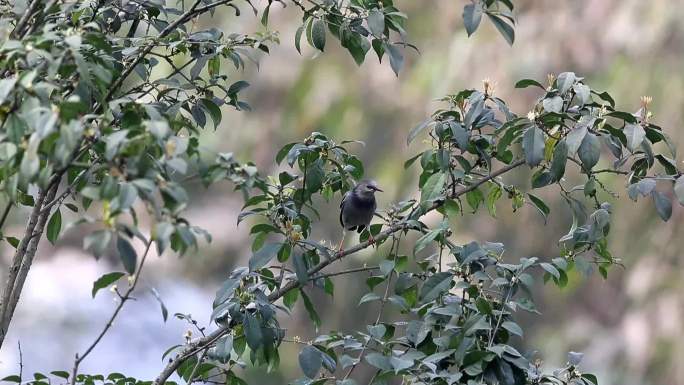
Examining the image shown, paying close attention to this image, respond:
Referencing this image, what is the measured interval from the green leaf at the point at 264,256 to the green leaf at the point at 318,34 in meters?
0.52

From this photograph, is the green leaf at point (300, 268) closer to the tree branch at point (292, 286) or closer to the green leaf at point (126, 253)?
the tree branch at point (292, 286)

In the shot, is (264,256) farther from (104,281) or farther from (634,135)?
(634,135)

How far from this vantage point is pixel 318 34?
256cm

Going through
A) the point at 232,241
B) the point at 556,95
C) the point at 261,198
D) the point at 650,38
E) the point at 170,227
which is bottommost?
the point at 170,227

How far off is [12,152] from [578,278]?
5129 millimetres

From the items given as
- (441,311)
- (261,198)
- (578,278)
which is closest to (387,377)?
(441,311)

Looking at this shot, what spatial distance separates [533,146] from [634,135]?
0.75 ft

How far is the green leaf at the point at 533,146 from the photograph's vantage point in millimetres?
2215

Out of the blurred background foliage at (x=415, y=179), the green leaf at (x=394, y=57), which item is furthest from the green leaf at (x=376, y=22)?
the blurred background foliage at (x=415, y=179)

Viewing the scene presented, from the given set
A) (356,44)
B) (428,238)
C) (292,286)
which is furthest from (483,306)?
(356,44)

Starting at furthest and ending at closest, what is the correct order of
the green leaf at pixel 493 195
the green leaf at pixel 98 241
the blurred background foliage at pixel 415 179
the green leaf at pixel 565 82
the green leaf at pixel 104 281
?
the blurred background foliage at pixel 415 179 < the green leaf at pixel 493 195 < the green leaf at pixel 565 82 < the green leaf at pixel 104 281 < the green leaf at pixel 98 241

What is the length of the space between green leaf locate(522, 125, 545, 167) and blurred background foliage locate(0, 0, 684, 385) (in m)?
3.46

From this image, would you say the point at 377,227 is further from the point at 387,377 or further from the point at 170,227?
the point at 170,227

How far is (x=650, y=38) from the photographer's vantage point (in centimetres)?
654
